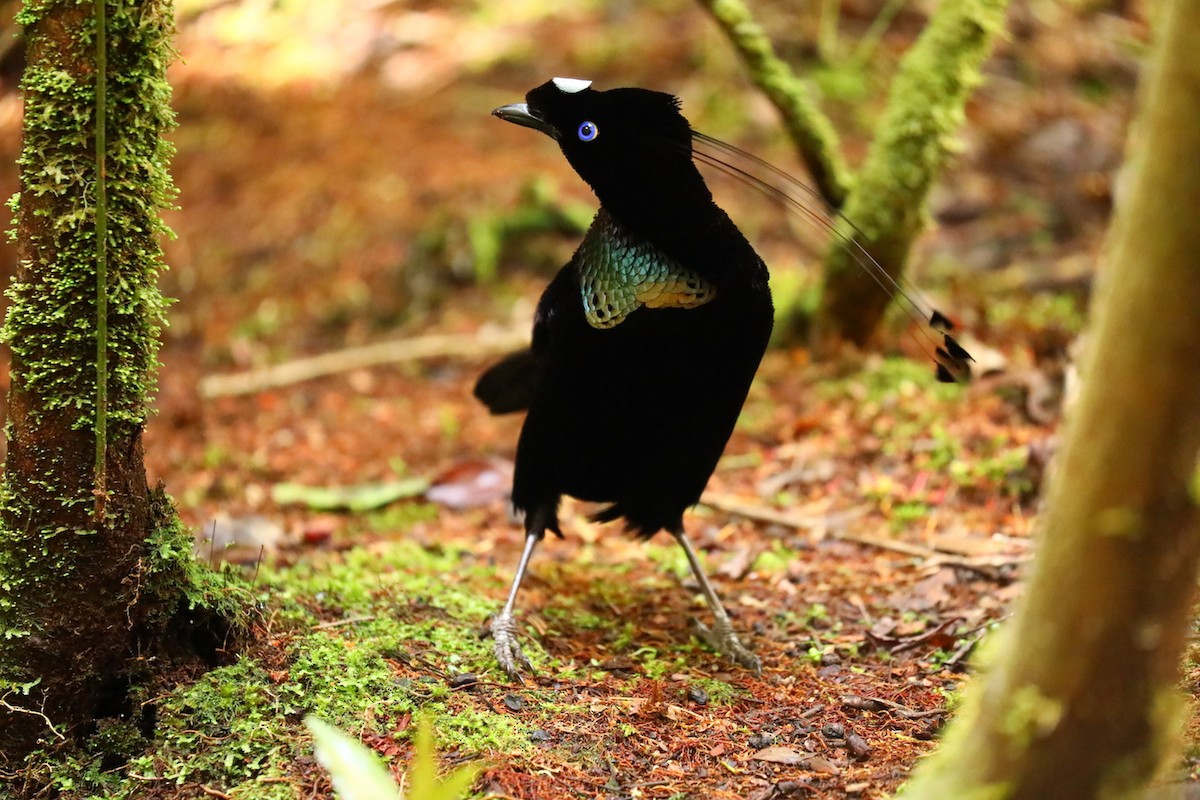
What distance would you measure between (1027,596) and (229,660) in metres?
2.01

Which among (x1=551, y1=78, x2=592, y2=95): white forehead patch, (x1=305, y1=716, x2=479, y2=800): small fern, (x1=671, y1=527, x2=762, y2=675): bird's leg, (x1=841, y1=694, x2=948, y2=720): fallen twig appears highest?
(x1=551, y1=78, x2=592, y2=95): white forehead patch

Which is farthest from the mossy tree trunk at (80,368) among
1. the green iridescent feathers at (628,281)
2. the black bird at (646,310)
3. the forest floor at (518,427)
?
the green iridescent feathers at (628,281)

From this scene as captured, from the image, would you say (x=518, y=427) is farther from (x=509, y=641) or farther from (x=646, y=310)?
(x=646, y=310)

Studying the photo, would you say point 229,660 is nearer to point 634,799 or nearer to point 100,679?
point 100,679

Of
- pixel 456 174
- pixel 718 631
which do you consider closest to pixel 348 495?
pixel 718 631

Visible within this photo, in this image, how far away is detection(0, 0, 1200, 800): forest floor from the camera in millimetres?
2682

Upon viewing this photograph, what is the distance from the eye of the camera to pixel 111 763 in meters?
2.53

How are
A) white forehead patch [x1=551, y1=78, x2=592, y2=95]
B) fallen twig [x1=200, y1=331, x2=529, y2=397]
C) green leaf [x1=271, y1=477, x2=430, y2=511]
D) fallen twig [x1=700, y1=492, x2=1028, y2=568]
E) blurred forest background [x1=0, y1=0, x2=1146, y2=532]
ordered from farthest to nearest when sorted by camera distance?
fallen twig [x1=200, y1=331, x2=529, y2=397]
blurred forest background [x1=0, y1=0, x2=1146, y2=532]
green leaf [x1=271, y1=477, x2=430, y2=511]
fallen twig [x1=700, y1=492, x2=1028, y2=568]
white forehead patch [x1=551, y1=78, x2=592, y2=95]

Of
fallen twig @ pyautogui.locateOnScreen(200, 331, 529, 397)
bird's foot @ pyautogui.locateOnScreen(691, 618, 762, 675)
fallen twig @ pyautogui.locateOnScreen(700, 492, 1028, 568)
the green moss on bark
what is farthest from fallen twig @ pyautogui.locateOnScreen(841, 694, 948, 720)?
fallen twig @ pyautogui.locateOnScreen(200, 331, 529, 397)

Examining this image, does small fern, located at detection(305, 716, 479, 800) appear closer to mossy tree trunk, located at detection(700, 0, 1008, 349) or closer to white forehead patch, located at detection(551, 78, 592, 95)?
white forehead patch, located at detection(551, 78, 592, 95)

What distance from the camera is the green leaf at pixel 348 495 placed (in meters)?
5.09

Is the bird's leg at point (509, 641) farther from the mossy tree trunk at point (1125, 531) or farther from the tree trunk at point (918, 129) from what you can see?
the tree trunk at point (918, 129)

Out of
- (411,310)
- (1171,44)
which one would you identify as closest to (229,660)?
(1171,44)

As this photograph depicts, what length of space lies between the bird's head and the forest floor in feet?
4.70
